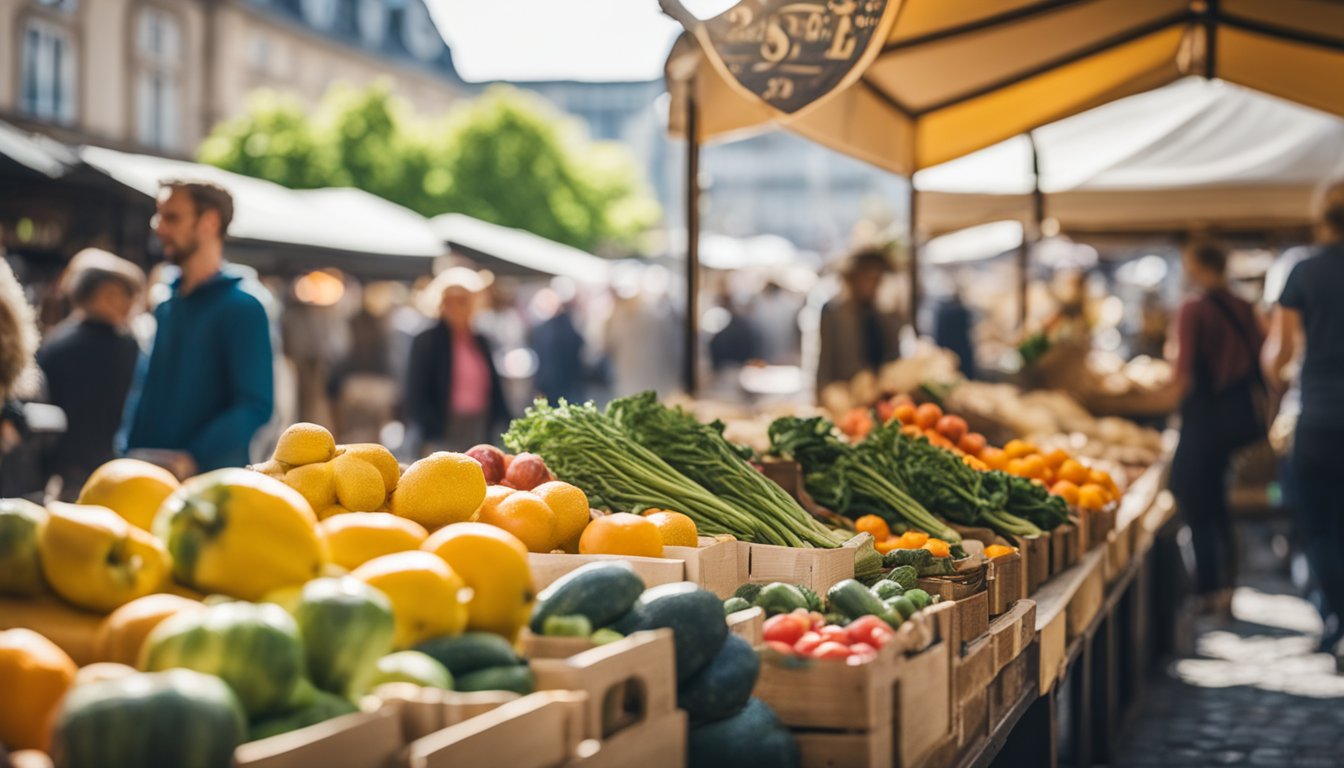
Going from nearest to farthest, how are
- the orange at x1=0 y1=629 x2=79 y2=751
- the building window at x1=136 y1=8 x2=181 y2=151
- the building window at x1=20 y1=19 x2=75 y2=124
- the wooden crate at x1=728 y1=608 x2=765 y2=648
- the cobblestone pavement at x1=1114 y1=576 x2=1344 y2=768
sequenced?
the orange at x1=0 y1=629 x2=79 y2=751
the wooden crate at x1=728 y1=608 x2=765 y2=648
the cobblestone pavement at x1=1114 y1=576 x2=1344 y2=768
the building window at x1=20 y1=19 x2=75 y2=124
the building window at x1=136 y1=8 x2=181 y2=151

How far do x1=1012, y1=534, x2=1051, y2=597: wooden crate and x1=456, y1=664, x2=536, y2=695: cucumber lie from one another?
7.95ft

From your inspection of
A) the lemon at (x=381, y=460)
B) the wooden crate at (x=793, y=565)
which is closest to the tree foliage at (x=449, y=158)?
the lemon at (x=381, y=460)

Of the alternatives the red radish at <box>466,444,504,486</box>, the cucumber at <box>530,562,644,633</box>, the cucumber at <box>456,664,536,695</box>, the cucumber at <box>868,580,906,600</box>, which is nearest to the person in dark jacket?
the red radish at <box>466,444,504,486</box>

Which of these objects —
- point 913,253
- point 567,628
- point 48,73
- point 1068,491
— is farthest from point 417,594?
point 48,73

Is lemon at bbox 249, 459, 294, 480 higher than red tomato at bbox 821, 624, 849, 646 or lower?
higher

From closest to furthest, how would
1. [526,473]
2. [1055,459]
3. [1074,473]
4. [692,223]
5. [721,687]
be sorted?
[721,687] → [526,473] → [1074,473] → [1055,459] → [692,223]

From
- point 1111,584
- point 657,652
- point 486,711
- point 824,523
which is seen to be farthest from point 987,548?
point 486,711

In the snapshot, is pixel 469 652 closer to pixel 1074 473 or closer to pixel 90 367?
pixel 1074 473

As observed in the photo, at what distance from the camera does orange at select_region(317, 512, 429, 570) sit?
2664mm

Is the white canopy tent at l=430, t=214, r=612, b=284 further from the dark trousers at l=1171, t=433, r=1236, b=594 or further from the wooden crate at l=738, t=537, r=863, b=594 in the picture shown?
the wooden crate at l=738, t=537, r=863, b=594

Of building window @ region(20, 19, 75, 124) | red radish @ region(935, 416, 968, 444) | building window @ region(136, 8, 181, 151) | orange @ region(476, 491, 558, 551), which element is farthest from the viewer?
building window @ region(136, 8, 181, 151)

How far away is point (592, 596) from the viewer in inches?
102

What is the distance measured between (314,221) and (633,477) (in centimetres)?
1099

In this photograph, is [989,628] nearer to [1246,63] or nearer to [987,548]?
[987,548]
